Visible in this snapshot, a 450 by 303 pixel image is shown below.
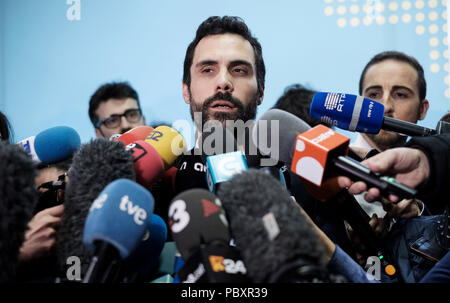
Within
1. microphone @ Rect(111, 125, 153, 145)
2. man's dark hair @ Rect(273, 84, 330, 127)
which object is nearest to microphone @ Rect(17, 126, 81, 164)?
microphone @ Rect(111, 125, 153, 145)

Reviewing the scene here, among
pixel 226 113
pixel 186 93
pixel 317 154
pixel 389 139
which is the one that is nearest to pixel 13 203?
pixel 317 154

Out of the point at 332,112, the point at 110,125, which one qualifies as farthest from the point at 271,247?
the point at 110,125

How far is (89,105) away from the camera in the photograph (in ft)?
8.47

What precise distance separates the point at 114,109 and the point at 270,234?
2278 millimetres

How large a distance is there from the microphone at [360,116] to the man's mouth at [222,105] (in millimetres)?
354

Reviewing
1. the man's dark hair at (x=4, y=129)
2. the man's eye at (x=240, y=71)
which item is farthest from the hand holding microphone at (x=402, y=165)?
the man's dark hair at (x=4, y=129)

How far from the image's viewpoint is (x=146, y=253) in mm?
782

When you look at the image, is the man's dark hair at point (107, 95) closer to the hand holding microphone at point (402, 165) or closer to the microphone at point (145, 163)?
the microphone at point (145, 163)

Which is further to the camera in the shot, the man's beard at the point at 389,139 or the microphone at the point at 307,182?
the man's beard at the point at 389,139

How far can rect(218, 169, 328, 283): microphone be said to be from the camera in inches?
19.4

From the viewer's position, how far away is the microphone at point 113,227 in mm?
567

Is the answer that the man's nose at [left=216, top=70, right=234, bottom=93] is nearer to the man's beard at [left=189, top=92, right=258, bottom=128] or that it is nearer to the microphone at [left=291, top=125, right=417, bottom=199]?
the man's beard at [left=189, top=92, right=258, bottom=128]
